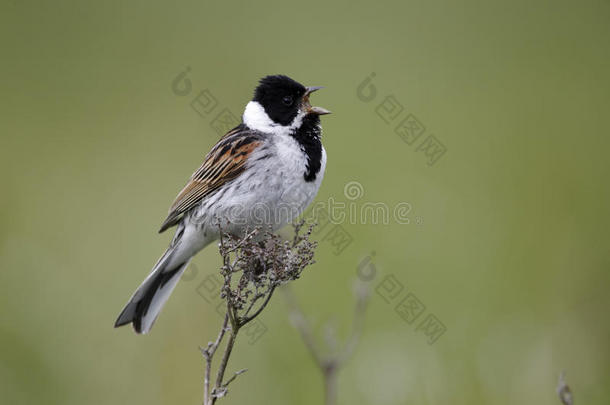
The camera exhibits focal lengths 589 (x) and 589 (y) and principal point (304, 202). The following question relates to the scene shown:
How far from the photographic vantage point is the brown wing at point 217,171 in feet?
11.0

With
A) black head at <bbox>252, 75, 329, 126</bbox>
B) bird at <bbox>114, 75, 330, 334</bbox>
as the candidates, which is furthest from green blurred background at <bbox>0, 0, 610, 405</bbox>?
black head at <bbox>252, 75, 329, 126</bbox>

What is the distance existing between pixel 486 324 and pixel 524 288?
0.48 meters

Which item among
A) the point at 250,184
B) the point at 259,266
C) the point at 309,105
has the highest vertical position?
the point at 309,105

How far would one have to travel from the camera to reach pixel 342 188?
434 cm

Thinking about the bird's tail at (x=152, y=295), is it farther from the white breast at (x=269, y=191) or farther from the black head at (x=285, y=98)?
the black head at (x=285, y=98)

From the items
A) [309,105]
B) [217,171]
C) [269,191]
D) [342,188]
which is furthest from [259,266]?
[342,188]

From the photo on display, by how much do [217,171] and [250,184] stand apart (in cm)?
28

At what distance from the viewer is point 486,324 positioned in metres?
3.69

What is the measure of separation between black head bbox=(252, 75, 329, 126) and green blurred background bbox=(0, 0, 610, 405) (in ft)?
3.29

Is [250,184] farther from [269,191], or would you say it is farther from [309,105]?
[309,105]

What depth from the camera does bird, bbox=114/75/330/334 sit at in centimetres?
324

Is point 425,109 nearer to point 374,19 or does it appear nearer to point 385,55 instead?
point 385,55

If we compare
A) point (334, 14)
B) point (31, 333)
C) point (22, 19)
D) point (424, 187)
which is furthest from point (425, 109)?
point (22, 19)

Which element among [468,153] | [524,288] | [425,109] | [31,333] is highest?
[31,333]
